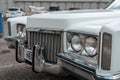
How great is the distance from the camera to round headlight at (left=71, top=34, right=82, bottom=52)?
2918 millimetres

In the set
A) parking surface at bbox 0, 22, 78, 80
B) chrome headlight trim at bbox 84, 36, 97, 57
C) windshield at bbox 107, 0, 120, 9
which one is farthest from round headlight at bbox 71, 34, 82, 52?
windshield at bbox 107, 0, 120, 9

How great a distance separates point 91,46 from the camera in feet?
9.07

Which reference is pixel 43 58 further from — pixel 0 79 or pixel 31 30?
pixel 0 79

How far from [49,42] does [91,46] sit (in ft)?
2.40

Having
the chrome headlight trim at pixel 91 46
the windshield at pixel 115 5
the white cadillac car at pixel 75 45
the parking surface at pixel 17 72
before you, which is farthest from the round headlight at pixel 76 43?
the windshield at pixel 115 5

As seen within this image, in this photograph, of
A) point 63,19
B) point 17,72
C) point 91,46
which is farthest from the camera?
point 17,72

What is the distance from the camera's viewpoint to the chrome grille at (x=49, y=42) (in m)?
3.17

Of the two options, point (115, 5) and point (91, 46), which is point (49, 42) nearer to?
point (91, 46)

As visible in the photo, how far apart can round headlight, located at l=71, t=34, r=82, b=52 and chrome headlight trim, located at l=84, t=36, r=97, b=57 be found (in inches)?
4.5

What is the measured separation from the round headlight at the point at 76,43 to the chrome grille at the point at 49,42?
214 millimetres

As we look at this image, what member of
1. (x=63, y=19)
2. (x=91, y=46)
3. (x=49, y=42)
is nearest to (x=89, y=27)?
(x=91, y=46)

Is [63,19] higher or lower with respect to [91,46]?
higher

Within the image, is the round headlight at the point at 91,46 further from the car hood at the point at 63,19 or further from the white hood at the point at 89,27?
the car hood at the point at 63,19

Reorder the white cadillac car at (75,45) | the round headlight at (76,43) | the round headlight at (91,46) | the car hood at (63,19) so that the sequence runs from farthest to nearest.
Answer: the car hood at (63,19)
the round headlight at (76,43)
the round headlight at (91,46)
the white cadillac car at (75,45)
